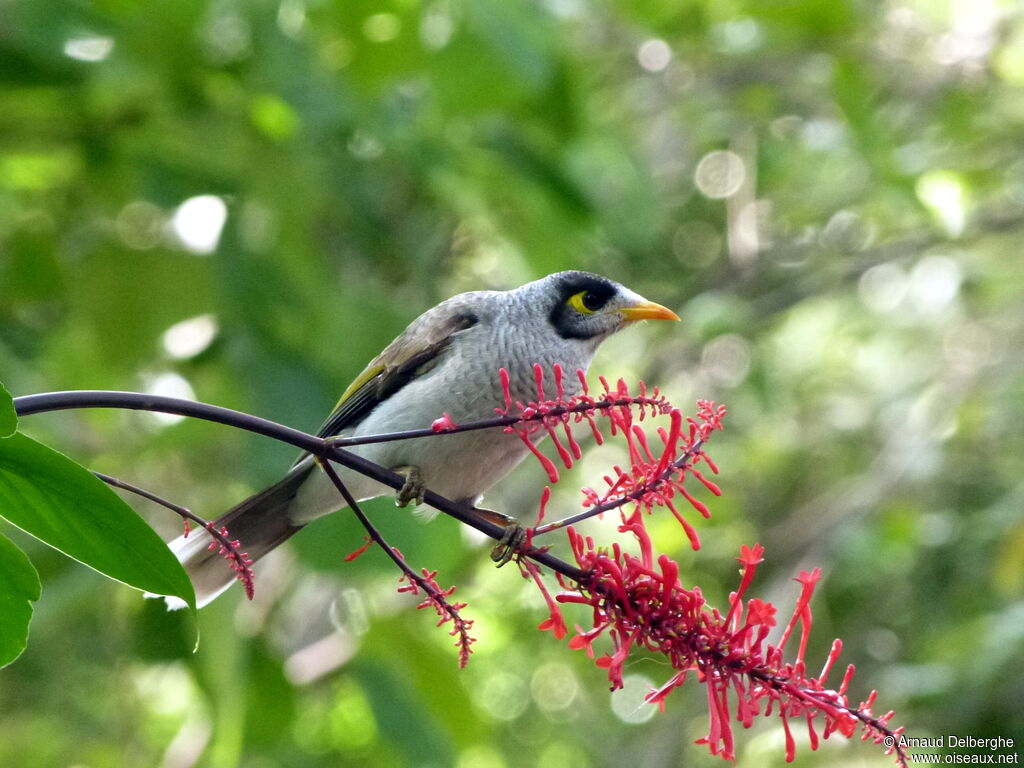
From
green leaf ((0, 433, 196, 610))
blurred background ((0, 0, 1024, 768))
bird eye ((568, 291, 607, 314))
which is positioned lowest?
green leaf ((0, 433, 196, 610))

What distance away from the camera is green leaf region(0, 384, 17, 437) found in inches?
55.9

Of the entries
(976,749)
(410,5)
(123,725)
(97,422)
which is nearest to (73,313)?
(97,422)

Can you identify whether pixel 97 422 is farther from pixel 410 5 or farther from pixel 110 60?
pixel 410 5

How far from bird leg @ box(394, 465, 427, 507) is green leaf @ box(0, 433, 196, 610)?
3.22ft

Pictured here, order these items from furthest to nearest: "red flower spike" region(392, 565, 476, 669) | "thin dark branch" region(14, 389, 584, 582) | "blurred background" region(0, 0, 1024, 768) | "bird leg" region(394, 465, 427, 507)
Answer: "blurred background" region(0, 0, 1024, 768) → "bird leg" region(394, 465, 427, 507) → "red flower spike" region(392, 565, 476, 669) → "thin dark branch" region(14, 389, 584, 582)

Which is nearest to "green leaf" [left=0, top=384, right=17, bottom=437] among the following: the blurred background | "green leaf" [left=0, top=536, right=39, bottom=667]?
"green leaf" [left=0, top=536, right=39, bottom=667]

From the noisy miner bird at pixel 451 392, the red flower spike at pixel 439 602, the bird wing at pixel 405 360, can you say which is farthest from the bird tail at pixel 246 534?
the red flower spike at pixel 439 602

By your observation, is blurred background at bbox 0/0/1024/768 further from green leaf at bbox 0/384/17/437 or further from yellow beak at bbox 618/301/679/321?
green leaf at bbox 0/384/17/437

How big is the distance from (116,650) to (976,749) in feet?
13.2

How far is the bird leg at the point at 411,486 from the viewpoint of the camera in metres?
2.62

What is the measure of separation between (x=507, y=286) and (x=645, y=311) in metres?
3.47

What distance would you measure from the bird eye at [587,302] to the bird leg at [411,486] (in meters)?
0.67

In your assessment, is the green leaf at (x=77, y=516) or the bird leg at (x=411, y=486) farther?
the bird leg at (x=411, y=486)

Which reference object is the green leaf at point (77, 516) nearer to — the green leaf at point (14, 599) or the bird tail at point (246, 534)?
the green leaf at point (14, 599)
